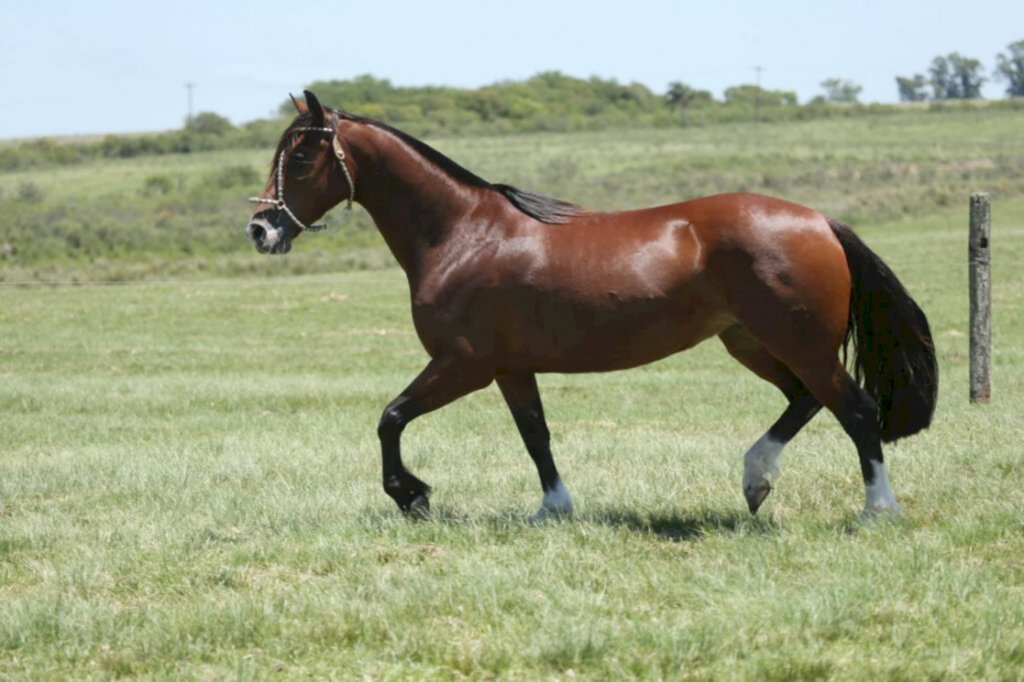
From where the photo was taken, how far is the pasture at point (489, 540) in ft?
16.8

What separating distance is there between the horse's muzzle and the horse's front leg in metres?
1.02

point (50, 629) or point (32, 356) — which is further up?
point (50, 629)

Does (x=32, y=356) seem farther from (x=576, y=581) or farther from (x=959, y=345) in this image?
(x=576, y=581)

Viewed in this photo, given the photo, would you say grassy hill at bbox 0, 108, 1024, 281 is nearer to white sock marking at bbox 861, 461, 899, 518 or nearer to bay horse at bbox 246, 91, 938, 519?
bay horse at bbox 246, 91, 938, 519

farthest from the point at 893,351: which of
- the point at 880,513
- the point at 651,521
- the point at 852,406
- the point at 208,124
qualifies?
the point at 208,124

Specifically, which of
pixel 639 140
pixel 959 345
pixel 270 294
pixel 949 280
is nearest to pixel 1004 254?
pixel 949 280

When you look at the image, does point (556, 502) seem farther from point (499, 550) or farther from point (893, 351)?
point (893, 351)

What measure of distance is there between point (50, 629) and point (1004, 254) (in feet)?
91.8

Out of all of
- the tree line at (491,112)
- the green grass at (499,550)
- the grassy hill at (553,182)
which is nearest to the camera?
the green grass at (499,550)

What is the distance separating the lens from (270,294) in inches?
1141

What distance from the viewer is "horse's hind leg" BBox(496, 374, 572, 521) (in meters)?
7.58

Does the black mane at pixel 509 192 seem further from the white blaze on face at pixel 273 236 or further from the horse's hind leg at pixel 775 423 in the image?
the horse's hind leg at pixel 775 423

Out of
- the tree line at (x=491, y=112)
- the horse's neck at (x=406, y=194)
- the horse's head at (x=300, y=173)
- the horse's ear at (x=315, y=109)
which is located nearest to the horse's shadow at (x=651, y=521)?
the horse's neck at (x=406, y=194)

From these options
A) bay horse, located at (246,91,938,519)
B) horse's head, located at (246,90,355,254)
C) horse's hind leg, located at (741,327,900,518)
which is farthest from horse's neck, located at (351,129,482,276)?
horse's hind leg, located at (741,327,900,518)
